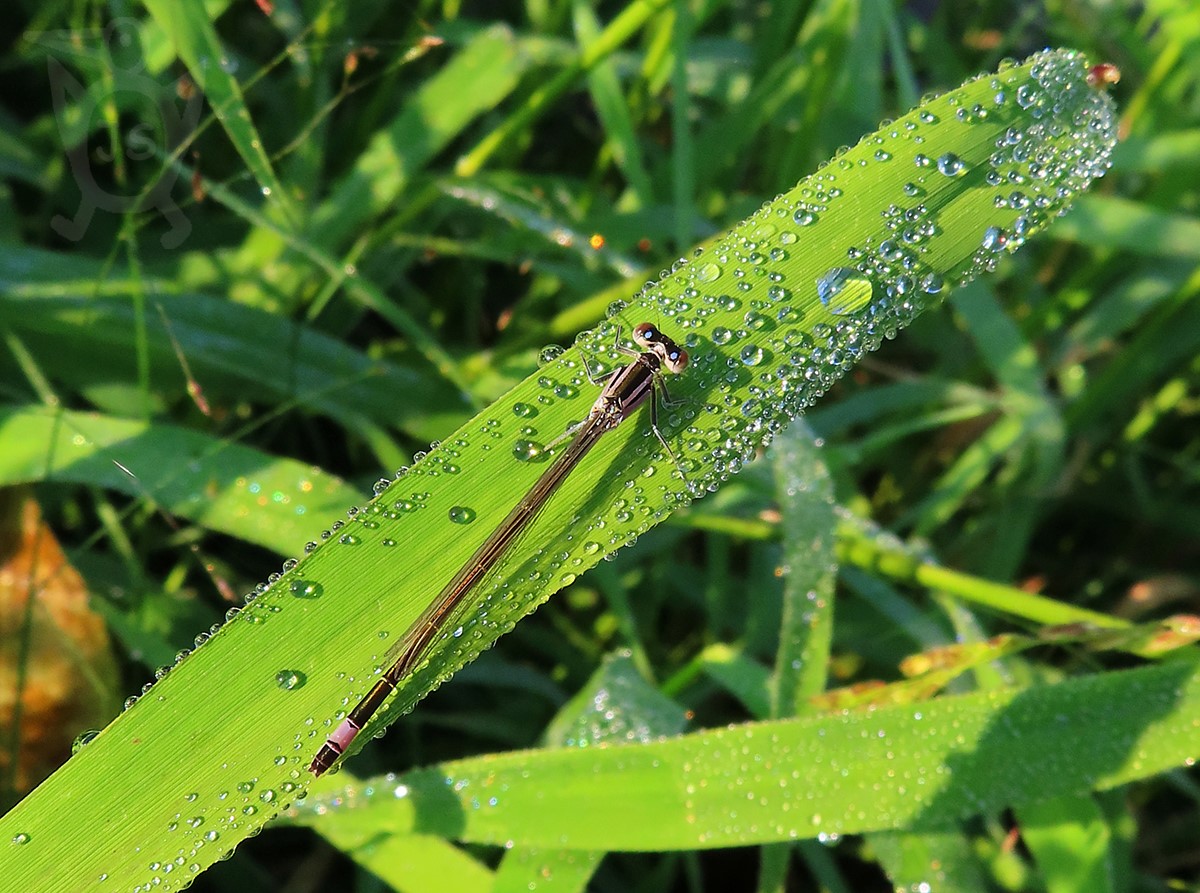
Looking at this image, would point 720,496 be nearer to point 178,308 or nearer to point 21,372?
point 178,308

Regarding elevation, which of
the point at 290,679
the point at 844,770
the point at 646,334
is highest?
the point at 646,334

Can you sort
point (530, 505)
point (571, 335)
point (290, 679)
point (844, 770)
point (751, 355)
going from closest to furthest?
point (290, 679) < point (530, 505) < point (751, 355) < point (844, 770) < point (571, 335)

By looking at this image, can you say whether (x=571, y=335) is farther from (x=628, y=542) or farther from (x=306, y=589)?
(x=306, y=589)

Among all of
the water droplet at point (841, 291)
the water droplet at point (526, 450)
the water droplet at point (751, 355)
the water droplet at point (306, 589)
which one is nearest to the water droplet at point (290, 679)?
the water droplet at point (306, 589)

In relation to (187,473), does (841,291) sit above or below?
below

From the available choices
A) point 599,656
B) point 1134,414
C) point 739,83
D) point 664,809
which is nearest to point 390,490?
point 664,809

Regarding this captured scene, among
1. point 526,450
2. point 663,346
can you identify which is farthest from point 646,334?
point 526,450
